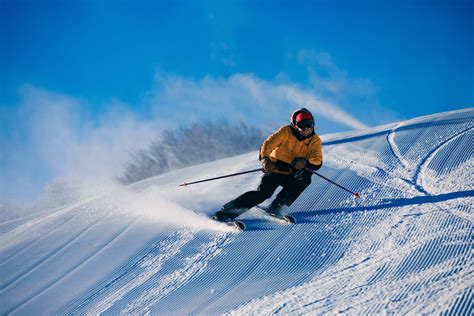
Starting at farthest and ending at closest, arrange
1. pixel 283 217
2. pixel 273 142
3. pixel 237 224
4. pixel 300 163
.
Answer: pixel 273 142 < pixel 300 163 < pixel 283 217 < pixel 237 224

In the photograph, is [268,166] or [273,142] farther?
[273,142]

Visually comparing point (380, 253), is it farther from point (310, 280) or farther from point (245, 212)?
point (245, 212)

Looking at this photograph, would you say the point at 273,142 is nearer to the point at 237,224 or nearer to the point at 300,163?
the point at 300,163

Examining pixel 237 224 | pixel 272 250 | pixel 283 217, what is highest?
pixel 237 224

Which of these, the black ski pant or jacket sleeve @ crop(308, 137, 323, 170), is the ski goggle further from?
the black ski pant

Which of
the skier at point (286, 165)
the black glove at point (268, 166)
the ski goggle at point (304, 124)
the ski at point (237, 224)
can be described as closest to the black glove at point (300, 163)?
the skier at point (286, 165)

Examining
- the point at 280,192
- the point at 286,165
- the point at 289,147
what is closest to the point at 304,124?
the point at 289,147

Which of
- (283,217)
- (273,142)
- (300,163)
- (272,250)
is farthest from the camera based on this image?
(273,142)

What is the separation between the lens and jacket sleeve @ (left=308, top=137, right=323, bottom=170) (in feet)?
16.2

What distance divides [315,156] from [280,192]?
0.69 m

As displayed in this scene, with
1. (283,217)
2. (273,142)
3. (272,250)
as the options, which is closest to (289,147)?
(273,142)

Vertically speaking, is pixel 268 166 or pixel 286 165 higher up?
pixel 268 166

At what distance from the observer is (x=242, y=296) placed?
3.30 m

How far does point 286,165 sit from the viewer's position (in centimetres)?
→ 500
